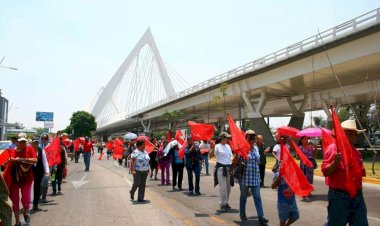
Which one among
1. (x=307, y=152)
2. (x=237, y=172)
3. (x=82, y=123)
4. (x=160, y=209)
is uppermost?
(x=82, y=123)

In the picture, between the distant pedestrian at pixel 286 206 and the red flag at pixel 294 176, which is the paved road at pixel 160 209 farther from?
the red flag at pixel 294 176

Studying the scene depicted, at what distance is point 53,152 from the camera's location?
10.3 m

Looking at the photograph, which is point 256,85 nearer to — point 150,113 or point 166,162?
point 166,162

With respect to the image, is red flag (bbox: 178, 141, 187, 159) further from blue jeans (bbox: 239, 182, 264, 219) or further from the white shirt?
blue jeans (bbox: 239, 182, 264, 219)

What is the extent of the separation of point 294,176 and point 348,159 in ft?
5.49

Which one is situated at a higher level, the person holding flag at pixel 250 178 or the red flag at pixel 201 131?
the red flag at pixel 201 131

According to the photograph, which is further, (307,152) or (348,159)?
(307,152)

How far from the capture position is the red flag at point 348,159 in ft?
13.9

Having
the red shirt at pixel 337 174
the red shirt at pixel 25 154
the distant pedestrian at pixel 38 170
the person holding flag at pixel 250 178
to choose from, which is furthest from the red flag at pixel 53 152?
the red shirt at pixel 337 174

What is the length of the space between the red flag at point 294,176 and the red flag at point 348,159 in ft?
4.83

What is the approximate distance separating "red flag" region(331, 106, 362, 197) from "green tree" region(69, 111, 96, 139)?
342 ft

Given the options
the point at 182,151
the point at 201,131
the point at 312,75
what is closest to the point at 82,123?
the point at 312,75

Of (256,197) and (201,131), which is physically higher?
(201,131)

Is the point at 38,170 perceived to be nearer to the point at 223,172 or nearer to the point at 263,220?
the point at 223,172
